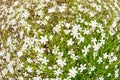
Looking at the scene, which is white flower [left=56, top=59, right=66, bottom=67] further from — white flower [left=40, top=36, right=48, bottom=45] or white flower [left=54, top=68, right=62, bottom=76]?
white flower [left=40, top=36, right=48, bottom=45]

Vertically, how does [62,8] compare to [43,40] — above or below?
above

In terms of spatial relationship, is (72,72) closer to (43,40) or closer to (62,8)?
(43,40)

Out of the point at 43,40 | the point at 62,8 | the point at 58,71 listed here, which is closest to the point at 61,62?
the point at 58,71

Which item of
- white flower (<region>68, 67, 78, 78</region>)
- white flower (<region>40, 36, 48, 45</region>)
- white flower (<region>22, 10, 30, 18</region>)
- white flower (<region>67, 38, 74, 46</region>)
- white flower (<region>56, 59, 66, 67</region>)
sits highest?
white flower (<region>22, 10, 30, 18</region>)

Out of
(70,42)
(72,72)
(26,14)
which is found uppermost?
(26,14)

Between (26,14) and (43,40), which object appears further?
(26,14)

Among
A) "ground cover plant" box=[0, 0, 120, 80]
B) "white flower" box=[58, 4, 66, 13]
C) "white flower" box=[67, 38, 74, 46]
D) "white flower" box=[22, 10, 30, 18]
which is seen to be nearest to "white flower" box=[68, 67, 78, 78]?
"ground cover plant" box=[0, 0, 120, 80]

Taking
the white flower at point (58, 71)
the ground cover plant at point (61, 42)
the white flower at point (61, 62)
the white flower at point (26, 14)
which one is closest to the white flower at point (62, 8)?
the ground cover plant at point (61, 42)

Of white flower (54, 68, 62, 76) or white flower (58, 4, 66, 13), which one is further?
white flower (58, 4, 66, 13)
